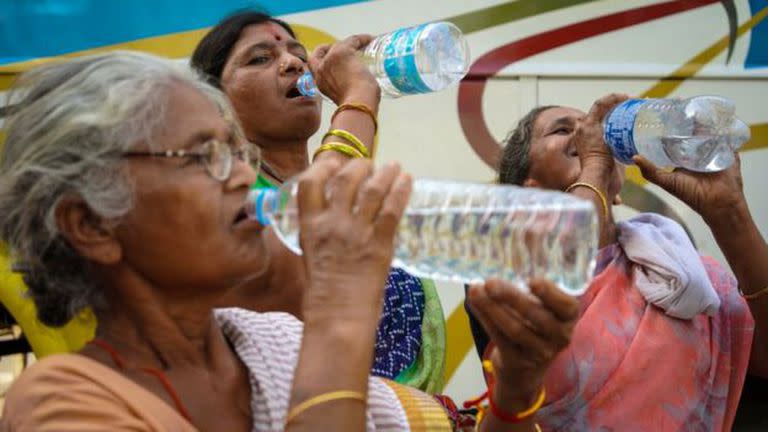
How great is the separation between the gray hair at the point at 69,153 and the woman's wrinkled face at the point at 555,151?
4.58 ft

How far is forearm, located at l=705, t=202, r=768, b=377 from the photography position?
2.30 m

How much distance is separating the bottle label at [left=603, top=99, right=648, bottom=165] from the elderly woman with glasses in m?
0.91

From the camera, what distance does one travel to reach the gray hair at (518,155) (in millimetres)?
2725

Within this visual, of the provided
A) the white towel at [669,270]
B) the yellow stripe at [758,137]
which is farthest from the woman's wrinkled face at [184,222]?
the yellow stripe at [758,137]

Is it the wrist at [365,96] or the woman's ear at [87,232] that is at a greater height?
the wrist at [365,96]

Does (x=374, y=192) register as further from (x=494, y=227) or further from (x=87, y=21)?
(x=87, y=21)

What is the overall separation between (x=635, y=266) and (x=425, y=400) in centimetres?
96

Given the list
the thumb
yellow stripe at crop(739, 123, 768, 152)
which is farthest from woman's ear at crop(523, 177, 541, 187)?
yellow stripe at crop(739, 123, 768, 152)

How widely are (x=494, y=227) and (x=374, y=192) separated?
11.5 inches

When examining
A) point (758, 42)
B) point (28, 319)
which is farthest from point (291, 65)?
point (758, 42)

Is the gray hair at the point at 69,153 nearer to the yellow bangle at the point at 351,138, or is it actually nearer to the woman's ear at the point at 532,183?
the yellow bangle at the point at 351,138

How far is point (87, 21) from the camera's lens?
3.10 meters

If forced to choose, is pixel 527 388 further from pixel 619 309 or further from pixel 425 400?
pixel 619 309

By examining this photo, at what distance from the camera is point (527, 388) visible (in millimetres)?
1545
